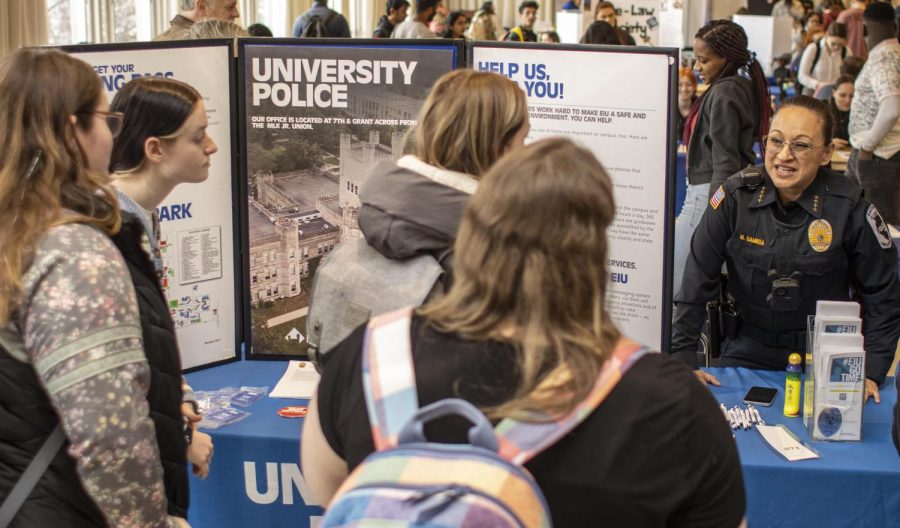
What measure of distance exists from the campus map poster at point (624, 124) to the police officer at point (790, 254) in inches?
7.3

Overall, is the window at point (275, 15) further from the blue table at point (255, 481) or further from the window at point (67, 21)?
the blue table at point (255, 481)

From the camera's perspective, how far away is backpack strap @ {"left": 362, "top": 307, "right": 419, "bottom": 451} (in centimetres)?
125

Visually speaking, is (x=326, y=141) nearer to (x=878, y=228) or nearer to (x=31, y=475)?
(x=31, y=475)

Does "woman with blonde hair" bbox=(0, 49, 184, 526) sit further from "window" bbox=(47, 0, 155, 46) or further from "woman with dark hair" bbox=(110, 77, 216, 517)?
"window" bbox=(47, 0, 155, 46)

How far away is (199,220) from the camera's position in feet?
9.43

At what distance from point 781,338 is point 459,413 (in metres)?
1.98

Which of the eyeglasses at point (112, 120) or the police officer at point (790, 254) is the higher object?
the eyeglasses at point (112, 120)

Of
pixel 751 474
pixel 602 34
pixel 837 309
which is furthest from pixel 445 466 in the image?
pixel 602 34

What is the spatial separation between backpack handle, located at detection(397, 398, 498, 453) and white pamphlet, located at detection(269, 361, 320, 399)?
5.02 ft

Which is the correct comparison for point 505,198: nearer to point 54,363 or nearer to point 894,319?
point 54,363

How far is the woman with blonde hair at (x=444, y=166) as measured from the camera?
1938mm

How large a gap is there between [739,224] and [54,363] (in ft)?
6.38

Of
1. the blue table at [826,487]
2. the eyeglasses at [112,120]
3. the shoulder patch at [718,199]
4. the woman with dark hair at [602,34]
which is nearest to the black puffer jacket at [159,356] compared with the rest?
the eyeglasses at [112,120]

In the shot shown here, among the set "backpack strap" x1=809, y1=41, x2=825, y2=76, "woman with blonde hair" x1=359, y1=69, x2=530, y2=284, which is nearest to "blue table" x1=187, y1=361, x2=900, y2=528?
"woman with blonde hair" x1=359, y1=69, x2=530, y2=284
